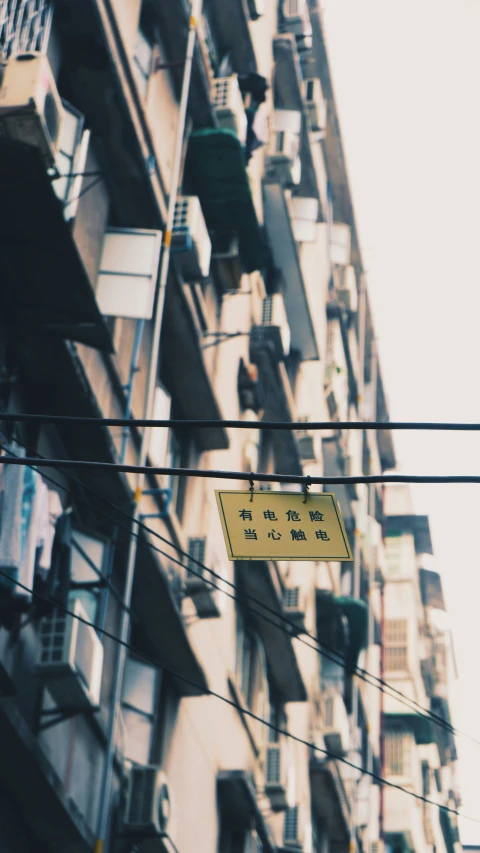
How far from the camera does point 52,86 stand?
907 cm

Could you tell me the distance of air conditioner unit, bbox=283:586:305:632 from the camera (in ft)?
62.2

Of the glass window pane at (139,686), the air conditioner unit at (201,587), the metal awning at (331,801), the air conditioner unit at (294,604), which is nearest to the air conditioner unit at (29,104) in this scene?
the air conditioner unit at (201,587)

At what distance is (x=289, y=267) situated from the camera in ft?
68.8

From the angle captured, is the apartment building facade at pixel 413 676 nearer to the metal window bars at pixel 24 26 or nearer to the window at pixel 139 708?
the window at pixel 139 708

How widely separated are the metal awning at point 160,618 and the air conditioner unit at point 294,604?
5.60 meters

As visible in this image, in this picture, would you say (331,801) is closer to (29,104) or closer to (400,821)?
(400,821)

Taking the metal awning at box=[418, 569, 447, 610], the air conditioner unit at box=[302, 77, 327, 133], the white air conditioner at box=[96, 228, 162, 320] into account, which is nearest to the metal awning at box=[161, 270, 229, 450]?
the white air conditioner at box=[96, 228, 162, 320]

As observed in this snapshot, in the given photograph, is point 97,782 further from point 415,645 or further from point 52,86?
point 415,645

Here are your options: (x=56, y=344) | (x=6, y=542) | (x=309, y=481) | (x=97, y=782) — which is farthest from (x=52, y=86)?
(x=97, y=782)

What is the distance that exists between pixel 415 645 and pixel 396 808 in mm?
4999

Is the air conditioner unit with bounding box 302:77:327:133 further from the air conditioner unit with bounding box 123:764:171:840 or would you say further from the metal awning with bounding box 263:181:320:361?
the air conditioner unit with bounding box 123:764:171:840

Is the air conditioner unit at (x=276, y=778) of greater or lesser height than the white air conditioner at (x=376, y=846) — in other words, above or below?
above

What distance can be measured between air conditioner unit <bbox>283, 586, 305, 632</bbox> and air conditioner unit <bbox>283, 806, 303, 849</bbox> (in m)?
2.96

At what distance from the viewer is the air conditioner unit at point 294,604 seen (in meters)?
19.0
